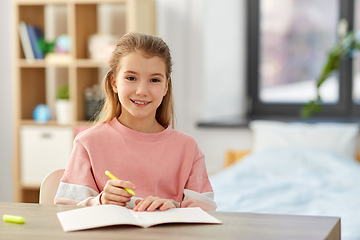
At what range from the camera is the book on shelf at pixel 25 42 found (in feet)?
10.4

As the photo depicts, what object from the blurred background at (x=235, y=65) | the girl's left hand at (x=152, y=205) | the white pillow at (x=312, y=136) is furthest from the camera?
the blurred background at (x=235, y=65)

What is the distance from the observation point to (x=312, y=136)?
297 cm

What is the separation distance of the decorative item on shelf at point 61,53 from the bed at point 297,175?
1.21 metres

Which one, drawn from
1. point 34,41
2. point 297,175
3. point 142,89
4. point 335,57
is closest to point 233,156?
point 297,175

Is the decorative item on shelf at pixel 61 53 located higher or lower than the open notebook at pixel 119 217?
higher

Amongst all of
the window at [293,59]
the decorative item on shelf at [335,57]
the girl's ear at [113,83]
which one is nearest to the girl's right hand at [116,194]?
the girl's ear at [113,83]

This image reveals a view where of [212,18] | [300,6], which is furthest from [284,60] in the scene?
[212,18]

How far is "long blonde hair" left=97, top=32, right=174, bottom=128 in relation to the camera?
120cm

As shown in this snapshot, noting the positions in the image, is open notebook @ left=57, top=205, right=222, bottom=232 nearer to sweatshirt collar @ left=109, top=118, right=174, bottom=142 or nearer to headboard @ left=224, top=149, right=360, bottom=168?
sweatshirt collar @ left=109, top=118, right=174, bottom=142

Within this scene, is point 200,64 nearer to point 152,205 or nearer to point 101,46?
point 101,46

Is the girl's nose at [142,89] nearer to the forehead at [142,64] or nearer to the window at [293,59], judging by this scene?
the forehead at [142,64]

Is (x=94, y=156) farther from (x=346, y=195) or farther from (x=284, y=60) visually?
(x=284, y=60)

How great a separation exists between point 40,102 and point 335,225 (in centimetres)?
292

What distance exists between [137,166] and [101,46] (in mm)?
2089
